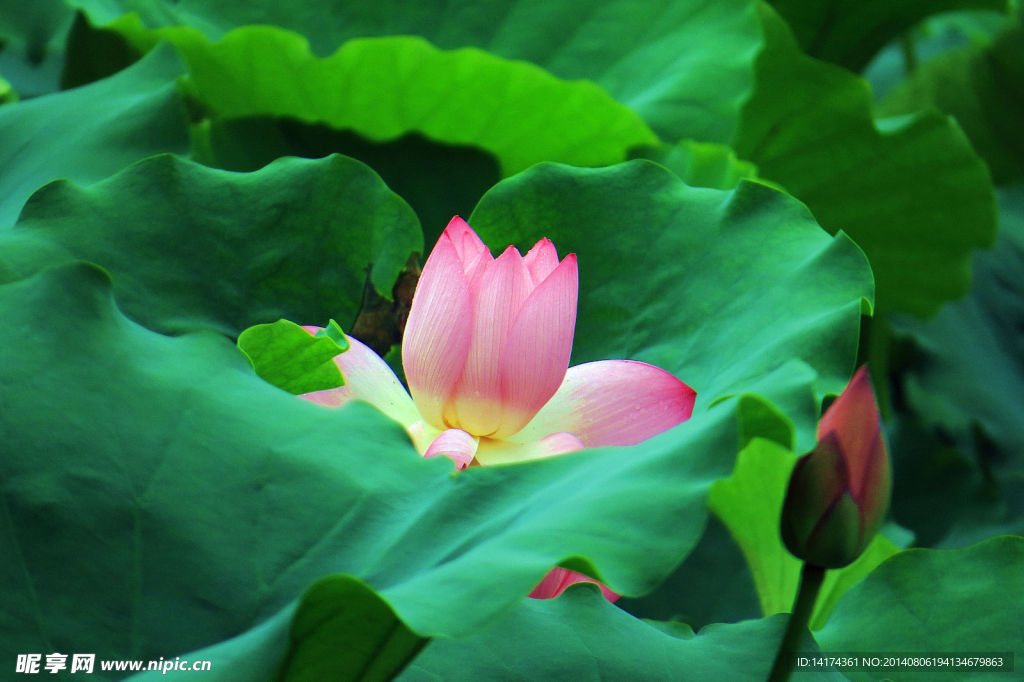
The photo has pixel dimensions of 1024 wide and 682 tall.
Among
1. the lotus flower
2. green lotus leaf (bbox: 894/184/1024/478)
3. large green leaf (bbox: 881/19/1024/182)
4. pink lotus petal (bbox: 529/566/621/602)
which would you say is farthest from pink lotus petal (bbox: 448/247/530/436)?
large green leaf (bbox: 881/19/1024/182)

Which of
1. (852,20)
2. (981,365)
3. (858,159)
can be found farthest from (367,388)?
(981,365)

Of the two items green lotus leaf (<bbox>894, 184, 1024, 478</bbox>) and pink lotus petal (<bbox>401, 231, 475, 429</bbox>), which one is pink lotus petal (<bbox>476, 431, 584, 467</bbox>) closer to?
pink lotus petal (<bbox>401, 231, 475, 429</bbox>)

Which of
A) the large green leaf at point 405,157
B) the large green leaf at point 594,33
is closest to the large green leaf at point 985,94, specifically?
the large green leaf at point 594,33

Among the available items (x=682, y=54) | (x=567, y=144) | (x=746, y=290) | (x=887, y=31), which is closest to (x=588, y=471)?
(x=746, y=290)

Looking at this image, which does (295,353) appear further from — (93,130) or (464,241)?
(93,130)

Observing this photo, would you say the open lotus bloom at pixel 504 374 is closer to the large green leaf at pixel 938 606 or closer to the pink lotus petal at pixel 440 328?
the pink lotus petal at pixel 440 328

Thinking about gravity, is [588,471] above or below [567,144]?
above

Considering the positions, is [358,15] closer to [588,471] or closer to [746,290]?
[746,290]
